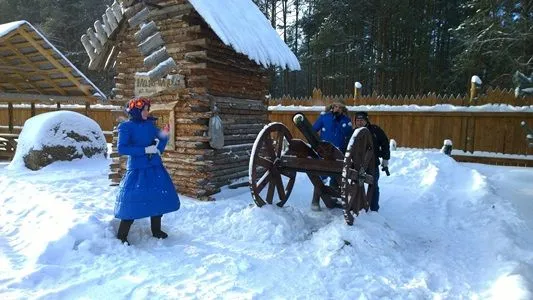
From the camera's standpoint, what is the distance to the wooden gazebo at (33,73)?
10605mm

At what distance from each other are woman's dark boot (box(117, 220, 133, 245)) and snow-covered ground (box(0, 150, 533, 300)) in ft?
0.47

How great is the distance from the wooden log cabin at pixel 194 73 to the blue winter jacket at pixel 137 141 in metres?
2.33

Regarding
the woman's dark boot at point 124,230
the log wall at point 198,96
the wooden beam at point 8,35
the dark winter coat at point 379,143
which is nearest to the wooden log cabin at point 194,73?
the log wall at point 198,96

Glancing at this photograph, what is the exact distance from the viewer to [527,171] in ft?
30.9

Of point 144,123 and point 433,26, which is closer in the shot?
point 144,123

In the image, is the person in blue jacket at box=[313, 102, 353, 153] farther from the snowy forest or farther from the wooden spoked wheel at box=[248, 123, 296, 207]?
the snowy forest

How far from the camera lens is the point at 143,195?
446 cm

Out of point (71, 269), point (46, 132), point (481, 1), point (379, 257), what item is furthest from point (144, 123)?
point (481, 1)

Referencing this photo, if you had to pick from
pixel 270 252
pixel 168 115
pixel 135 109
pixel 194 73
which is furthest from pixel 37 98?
pixel 270 252

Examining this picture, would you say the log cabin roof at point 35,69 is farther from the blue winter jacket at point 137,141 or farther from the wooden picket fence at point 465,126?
the wooden picket fence at point 465,126

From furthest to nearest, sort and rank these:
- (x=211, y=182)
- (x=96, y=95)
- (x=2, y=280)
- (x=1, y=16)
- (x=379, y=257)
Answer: (x=1, y=16)
(x=96, y=95)
(x=211, y=182)
(x=379, y=257)
(x=2, y=280)

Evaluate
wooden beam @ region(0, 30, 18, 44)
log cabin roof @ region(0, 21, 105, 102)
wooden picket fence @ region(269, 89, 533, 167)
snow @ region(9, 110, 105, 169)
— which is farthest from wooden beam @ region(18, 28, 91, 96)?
wooden picket fence @ region(269, 89, 533, 167)

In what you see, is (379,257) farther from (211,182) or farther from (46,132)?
(46,132)

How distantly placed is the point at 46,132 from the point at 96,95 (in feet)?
8.17
